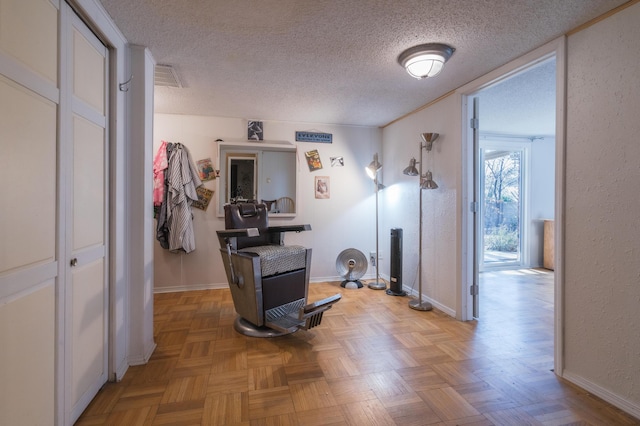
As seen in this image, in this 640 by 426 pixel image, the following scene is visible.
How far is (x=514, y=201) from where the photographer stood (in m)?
5.63

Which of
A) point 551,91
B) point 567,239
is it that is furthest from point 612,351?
point 551,91

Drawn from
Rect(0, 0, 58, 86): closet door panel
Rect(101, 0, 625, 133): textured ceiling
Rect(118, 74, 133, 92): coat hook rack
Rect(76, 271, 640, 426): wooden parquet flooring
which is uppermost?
Rect(101, 0, 625, 133): textured ceiling

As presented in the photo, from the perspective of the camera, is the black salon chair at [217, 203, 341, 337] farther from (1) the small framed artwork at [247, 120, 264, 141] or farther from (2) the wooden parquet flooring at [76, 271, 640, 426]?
(1) the small framed artwork at [247, 120, 264, 141]

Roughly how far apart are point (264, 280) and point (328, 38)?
1.91 meters

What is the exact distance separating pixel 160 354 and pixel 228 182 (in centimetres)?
239

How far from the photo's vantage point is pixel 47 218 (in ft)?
4.41

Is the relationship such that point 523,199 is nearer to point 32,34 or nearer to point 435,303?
point 435,303

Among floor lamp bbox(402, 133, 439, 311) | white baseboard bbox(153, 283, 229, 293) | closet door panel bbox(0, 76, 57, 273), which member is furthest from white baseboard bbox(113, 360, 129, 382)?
floor lamp bbox(402, 133, 439, 311)

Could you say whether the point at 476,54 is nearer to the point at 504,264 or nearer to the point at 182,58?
the point at 182,58

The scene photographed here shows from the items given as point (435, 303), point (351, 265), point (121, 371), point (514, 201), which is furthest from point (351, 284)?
point (514, 201)

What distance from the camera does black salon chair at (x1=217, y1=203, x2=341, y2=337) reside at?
2494mm

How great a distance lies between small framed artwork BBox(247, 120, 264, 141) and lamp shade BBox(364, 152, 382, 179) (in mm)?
1558

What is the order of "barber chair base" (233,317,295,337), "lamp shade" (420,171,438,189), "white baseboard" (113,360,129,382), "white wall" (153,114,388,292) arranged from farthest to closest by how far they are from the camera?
"white wall" (153,114,388,292), "lamp shade" (420,171,438,189), "barber chair base" (233,317,295,337), "white baseboard" (113,360,129,382)

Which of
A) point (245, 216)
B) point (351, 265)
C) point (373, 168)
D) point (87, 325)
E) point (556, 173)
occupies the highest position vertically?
point (373, 168)
